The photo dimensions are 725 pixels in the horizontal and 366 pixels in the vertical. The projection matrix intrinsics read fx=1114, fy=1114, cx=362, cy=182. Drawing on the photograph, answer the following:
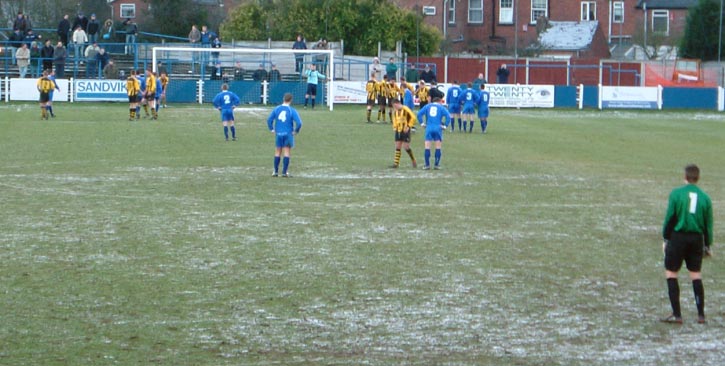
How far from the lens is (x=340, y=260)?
14477mm

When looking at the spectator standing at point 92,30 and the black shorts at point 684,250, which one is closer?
the black shorts at point 684,250

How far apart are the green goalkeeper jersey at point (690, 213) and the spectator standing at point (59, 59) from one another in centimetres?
4450

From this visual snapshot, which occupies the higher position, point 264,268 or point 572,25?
point 572,25

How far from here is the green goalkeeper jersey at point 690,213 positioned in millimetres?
11055

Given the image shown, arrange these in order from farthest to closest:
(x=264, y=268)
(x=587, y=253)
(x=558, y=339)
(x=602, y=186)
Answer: (x=602, y=186)
(x=587, y=253)
(x=264, y=268)
(x=558, y=339)

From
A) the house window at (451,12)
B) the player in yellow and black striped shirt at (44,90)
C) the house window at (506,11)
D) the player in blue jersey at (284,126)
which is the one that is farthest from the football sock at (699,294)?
the house window at (506,11)

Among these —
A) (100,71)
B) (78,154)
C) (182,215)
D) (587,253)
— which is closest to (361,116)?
(100,71)

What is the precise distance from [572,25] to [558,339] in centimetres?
6930

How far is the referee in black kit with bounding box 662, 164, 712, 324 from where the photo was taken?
11.1 metres

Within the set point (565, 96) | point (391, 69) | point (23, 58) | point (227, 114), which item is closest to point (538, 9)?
point (565, 96)

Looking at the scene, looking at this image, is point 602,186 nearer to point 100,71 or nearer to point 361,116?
point 361,116

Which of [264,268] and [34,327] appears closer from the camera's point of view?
[34,327]

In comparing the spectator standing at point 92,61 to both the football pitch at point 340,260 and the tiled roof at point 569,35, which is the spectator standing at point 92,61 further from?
the tiled roof at point 569,35

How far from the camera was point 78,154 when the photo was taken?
28.2 metres
